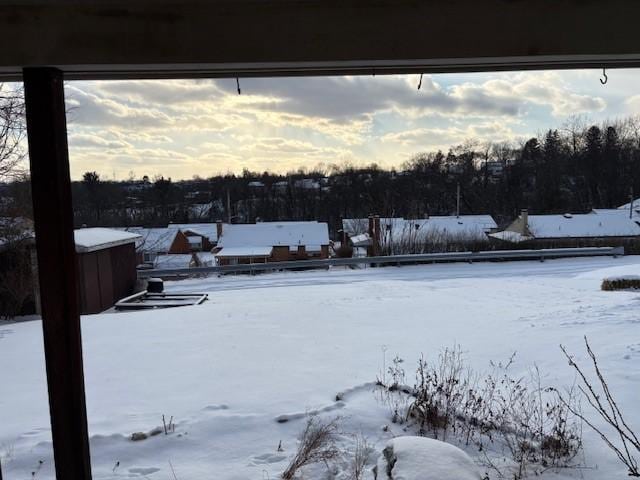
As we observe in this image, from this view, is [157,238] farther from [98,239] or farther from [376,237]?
[98,239]

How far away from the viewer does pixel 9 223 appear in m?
12.9

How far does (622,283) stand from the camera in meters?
11.1

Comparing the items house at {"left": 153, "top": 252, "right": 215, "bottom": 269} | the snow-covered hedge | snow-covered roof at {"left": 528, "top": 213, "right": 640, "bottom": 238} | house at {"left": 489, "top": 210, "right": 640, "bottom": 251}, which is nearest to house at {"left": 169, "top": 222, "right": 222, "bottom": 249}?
house at {"left": 153, "top": 252, "right": 215, "bottom": 269}

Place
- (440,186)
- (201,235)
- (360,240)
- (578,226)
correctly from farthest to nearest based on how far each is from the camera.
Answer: (440,186)
(201,235)
(578,226)
(360,240)

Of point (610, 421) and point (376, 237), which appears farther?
point (376, 237)

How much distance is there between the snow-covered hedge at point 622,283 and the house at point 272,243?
1915 centimetres

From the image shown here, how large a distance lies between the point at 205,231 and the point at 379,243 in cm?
2288

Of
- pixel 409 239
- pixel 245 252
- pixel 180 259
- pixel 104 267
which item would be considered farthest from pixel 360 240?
pixel 104 267

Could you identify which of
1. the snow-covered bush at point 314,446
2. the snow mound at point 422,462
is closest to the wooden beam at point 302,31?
the snow mound at point 422,462

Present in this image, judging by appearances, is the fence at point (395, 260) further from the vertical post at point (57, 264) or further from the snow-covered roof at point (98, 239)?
the vertical post at point (57, 264)

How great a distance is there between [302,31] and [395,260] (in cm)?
1568

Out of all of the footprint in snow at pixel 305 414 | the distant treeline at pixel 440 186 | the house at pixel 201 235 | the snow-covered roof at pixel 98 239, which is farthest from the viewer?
the distant treeline at pixel 440 186

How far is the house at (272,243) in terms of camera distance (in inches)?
1163

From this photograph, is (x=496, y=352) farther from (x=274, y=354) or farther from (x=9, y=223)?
(x=9, y=223)
